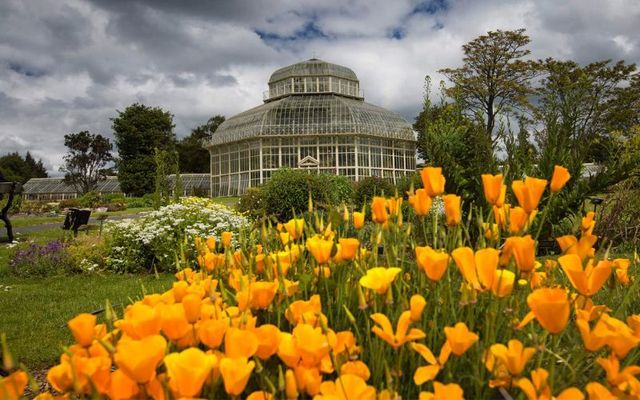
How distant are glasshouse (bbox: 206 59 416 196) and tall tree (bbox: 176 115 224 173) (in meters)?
15.2

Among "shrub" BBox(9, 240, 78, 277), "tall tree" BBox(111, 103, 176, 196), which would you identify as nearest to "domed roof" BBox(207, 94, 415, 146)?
"tall tree" BBox(111, 103, 176, 196)

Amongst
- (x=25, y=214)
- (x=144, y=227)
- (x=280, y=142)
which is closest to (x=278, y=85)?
(x=280, y=142)

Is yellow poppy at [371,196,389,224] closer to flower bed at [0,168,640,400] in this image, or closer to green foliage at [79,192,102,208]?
flower bed at [0,168,640,400]

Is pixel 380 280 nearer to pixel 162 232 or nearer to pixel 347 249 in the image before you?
pixel 347 249

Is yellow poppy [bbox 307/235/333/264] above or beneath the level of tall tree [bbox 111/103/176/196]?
beneath

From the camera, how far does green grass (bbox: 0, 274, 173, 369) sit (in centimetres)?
451

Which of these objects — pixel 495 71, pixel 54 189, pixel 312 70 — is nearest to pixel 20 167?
pixel 54 189

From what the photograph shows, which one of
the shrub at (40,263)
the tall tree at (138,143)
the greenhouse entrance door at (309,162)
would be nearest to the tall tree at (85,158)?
the tall tree at (138,143)

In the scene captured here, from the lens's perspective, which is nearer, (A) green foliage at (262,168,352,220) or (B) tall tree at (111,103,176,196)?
(A) green foliage at (262,168,352,220)

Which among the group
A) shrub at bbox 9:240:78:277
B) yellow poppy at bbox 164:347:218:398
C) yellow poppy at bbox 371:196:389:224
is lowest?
shrub at bbox 9:240:78:277

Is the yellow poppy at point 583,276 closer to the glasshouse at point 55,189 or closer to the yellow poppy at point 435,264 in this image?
the yellow poppy at point 435,264

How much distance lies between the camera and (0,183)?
12.6 metres

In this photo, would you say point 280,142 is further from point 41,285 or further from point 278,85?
point 41,285

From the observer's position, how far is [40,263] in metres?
9.00
